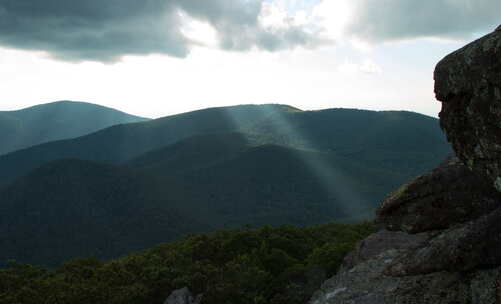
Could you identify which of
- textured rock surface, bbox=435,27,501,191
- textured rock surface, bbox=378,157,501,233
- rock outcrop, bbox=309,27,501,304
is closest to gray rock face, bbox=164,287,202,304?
rock outcrop, bbox=309,27,501,304

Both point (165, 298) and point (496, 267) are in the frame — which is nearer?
point (496, 267)

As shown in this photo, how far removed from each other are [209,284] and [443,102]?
23.5 m

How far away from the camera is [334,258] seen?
29.8 meters

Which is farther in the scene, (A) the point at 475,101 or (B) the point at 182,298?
(B) the point at 182,298

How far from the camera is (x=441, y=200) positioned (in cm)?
1248

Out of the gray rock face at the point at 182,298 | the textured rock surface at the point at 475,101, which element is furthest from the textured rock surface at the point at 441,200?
the gray rock face at the point at 182,298

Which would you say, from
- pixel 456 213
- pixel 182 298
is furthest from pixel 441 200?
pixel 182 298

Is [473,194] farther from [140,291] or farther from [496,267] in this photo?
[140,291]

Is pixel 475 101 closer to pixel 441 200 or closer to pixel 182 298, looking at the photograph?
pixel 441 200

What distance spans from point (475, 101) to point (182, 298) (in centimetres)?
2445

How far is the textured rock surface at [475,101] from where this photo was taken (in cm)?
761

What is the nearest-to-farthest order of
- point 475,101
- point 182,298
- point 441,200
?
point 475,101
point 441,200
point 182,298

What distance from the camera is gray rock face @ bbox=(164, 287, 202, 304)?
1082 inches

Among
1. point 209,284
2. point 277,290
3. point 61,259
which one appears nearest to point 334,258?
point 277,290
